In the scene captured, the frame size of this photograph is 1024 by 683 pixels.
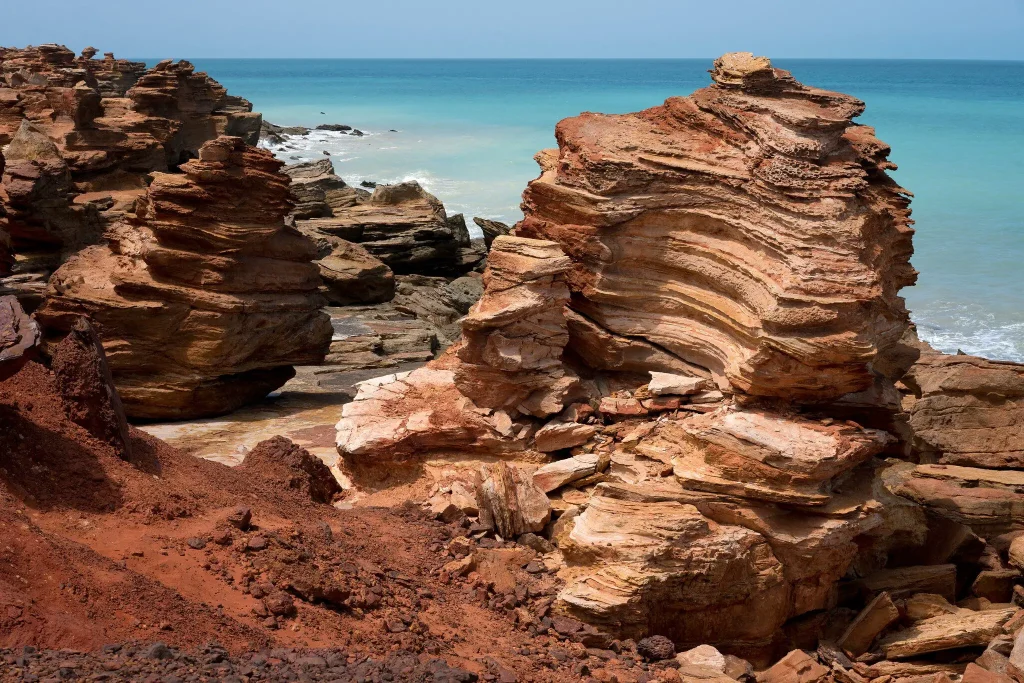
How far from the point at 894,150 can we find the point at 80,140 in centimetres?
4896

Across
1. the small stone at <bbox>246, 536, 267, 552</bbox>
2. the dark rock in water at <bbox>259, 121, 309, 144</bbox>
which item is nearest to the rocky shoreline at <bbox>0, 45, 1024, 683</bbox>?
the small stone at <bbox>246, 536, 267, 552</bbox>

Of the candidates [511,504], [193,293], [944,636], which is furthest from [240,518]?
[193,293]

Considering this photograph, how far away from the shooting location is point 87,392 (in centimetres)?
670

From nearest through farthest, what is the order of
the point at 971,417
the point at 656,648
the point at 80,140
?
1. the point at 656,648
2. the point at 971,417
3. the point at 80,140

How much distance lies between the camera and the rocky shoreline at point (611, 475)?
5.76 m

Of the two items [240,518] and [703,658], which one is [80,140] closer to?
[240,518]

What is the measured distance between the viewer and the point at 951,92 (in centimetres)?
11162

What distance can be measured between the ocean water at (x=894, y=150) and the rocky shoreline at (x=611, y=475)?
1720 cm

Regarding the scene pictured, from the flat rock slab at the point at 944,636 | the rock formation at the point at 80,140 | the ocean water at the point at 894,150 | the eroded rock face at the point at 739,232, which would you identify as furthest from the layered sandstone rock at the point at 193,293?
the ocean water at the point at 894,150

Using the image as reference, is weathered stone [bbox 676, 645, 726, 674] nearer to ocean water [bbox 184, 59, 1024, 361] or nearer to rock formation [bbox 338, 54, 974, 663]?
rock formation [bbox 338, 54, 974, 663]

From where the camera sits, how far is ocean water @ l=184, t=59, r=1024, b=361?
3020 centimetres

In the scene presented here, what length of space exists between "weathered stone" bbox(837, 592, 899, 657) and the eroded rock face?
1617mm

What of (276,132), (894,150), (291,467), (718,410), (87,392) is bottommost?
(276,132)

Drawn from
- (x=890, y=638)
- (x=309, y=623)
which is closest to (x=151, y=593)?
(x=309, y=623)
